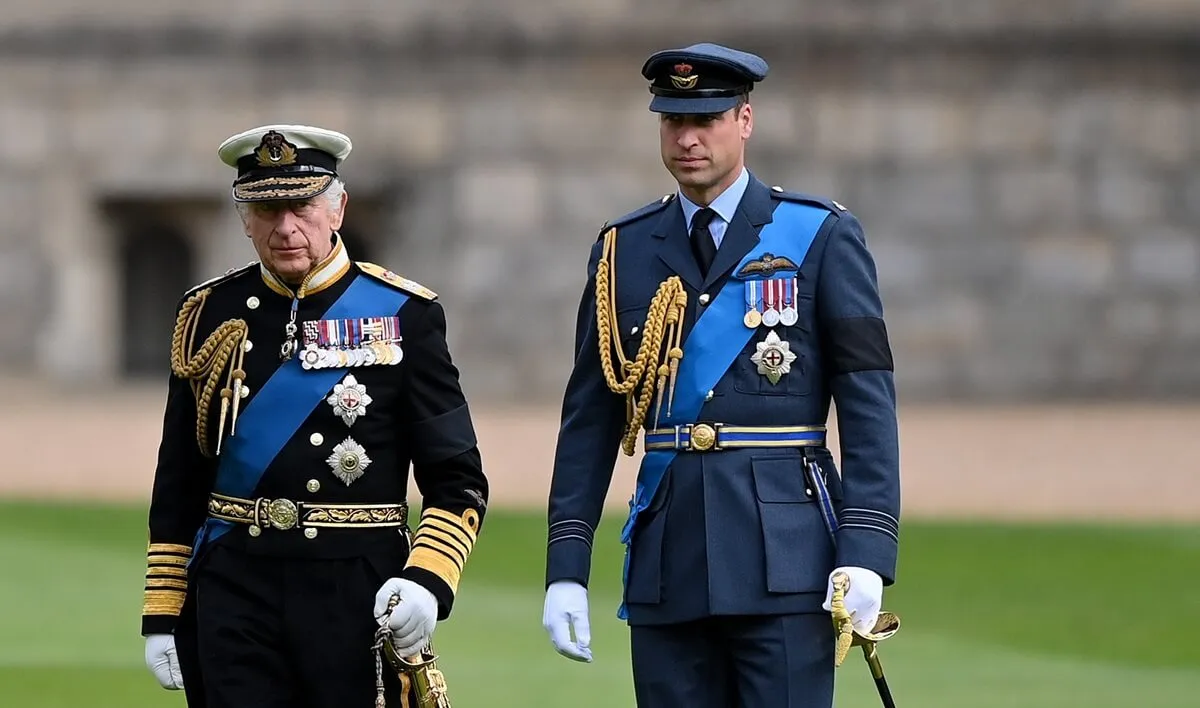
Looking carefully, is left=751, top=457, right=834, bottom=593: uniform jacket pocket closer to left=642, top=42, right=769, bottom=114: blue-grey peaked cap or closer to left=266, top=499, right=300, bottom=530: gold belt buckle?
left=642, top=42, right=769, bottom=114: blue-grey peaked cap

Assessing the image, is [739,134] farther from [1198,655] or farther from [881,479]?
[1198,655]

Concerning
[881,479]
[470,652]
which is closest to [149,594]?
[881,479]

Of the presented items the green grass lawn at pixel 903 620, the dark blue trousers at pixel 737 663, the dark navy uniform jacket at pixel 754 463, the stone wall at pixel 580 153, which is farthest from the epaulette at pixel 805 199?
the stone wall at pixel 580 153

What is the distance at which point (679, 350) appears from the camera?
5082 mm

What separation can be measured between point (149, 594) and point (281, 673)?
39 centimetres

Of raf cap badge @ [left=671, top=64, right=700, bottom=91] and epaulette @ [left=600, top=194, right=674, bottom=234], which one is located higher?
raf cap badge @ [left=671, top=64, right=700, bottom=91]

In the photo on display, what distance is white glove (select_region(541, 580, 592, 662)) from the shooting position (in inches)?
198

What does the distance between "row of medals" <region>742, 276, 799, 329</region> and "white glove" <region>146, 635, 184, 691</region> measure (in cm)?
138

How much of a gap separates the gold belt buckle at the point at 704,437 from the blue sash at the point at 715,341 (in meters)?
0.03

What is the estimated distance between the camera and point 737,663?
4988 millimetres

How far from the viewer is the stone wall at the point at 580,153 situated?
75.2 ft

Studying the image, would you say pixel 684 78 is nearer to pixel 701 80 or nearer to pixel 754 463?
pixel 701 80

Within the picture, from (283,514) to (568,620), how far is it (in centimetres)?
63

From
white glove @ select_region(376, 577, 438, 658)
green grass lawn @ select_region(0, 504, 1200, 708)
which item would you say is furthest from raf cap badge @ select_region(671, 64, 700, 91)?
green grass lawn @ select_region(0, 504, 1200, 708)
